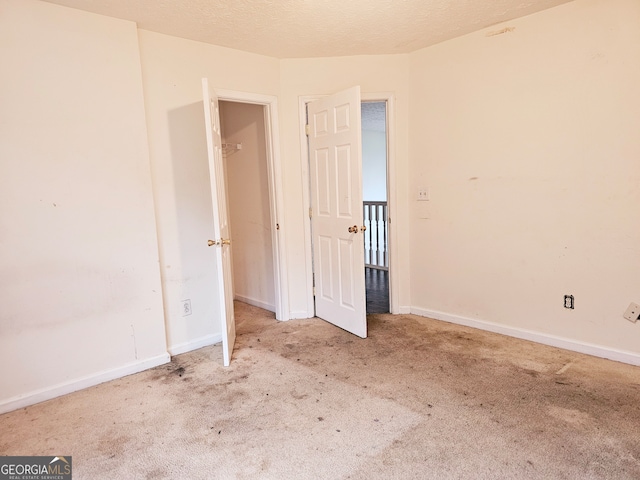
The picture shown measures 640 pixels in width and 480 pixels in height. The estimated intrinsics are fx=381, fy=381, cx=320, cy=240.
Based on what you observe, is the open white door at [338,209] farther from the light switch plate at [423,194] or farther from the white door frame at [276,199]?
the light switch plate at [423,194]

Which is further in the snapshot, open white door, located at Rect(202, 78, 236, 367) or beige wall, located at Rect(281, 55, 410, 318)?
beige wall, located at Rect(281, 55, 410, 318)

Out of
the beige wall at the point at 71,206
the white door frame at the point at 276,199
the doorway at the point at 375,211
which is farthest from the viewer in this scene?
the doorway at the point at 375,211

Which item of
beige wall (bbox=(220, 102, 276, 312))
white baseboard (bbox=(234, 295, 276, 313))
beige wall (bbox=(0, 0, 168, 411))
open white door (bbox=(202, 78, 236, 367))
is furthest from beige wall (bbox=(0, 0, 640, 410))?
white baseboard (bbox=(234, 295, 276, 313))

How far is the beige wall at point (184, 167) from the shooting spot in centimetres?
279

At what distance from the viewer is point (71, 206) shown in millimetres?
2391

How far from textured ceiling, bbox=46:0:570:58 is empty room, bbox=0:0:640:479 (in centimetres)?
2

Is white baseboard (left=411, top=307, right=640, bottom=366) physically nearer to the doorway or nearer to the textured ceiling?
the doorway

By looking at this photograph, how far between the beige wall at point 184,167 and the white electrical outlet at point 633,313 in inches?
117

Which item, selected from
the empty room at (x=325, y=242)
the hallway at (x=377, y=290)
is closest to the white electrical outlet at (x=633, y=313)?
the empty room at (x=325, y=242)

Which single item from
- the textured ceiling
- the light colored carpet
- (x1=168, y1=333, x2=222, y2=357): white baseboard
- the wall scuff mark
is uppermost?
the textured ceiling

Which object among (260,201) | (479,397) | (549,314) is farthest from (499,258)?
(260,201)

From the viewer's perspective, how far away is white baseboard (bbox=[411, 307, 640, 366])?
255 cm

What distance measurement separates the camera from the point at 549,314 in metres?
2.86

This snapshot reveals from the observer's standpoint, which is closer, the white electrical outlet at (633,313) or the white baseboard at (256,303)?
the white electrical outlet at (633,313)
